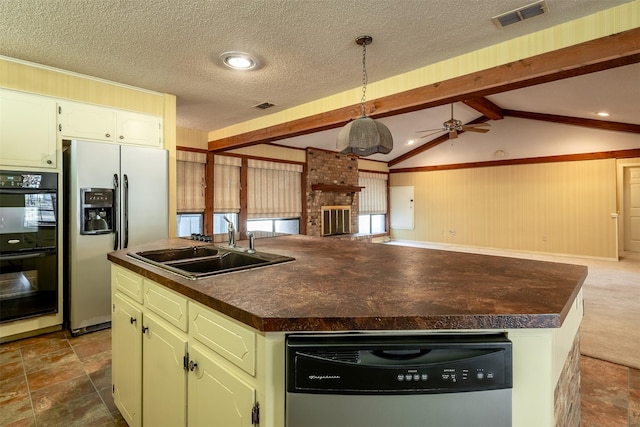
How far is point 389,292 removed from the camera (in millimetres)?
1157

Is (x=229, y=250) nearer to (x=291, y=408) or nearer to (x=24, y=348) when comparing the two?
(x=291, y=408)

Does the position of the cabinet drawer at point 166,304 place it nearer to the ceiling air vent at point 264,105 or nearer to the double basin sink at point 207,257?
the double basin sink at point 207,257

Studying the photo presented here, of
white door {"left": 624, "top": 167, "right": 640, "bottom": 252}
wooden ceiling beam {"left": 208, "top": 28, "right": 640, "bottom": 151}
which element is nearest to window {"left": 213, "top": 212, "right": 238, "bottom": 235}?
wooden ceiling beam {"left": 208, "top": 28, "right": 640, "bottom": 151}

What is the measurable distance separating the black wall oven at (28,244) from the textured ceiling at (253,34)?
1120mm

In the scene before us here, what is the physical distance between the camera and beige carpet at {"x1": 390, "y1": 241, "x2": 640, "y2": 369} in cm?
271

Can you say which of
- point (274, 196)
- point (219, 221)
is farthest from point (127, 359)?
point (274, 196)

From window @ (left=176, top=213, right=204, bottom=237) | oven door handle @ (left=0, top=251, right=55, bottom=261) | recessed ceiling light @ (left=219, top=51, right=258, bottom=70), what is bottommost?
oven door handle @ (left=0, top=251, right=55, bottom=261)

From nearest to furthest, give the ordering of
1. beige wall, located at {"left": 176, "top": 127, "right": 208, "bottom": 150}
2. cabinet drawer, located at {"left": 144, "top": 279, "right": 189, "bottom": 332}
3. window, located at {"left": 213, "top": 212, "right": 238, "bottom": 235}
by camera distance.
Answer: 1. cabinet drawer, located at {"left": 144, "top": 279, "right": 189, "bottom": 332}
2. beige wall, located at {"left": 176, "top": 127, "right": 208, "bottom": 150}
3. window, located at {"left": 213, "top": 212, "right": 238, "bottom": 235}

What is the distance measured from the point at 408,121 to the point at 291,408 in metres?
6.49

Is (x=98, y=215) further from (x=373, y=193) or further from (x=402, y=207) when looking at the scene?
(x=402, y=207)

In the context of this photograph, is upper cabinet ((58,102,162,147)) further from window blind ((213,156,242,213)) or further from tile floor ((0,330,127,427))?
window blind ((213,156,242,213))

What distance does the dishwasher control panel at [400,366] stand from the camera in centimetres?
88

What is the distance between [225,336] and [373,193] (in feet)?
29.1

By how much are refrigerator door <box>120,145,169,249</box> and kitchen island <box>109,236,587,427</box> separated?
1.66 meters
